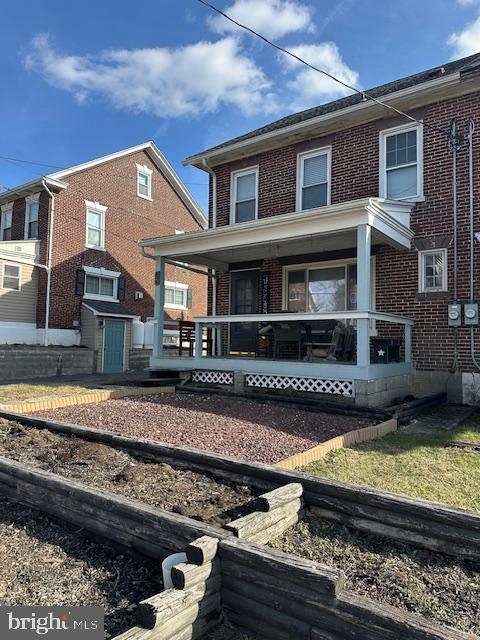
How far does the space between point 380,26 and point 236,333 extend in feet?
25.4

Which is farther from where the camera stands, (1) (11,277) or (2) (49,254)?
(2) (49,254)

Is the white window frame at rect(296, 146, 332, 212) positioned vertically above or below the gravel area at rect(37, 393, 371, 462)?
above

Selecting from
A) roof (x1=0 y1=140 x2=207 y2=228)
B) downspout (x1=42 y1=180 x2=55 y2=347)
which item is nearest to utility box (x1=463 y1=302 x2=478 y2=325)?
downspout (x1=42 y1=180 x2=55 y2=347)

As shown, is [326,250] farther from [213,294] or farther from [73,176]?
[73,176]

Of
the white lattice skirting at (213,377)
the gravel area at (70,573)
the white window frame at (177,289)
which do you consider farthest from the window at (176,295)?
the gravel area at (70,573)

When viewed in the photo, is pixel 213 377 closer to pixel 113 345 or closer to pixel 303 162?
pixel 303 162

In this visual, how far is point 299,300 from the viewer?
11.7 m

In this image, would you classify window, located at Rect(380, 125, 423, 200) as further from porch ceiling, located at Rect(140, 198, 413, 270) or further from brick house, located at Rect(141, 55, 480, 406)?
porch ceiling, located at Rect(140, 198, 413, 270)

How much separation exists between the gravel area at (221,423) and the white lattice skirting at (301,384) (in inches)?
22.2

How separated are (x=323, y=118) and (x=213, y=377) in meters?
6.70

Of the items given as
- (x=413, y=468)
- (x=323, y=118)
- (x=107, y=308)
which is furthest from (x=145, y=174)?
(x=413, y=468)

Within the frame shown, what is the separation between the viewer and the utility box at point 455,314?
8.99 metres

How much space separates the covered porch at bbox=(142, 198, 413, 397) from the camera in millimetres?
8148

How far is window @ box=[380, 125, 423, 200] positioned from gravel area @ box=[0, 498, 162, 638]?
30.5ft
